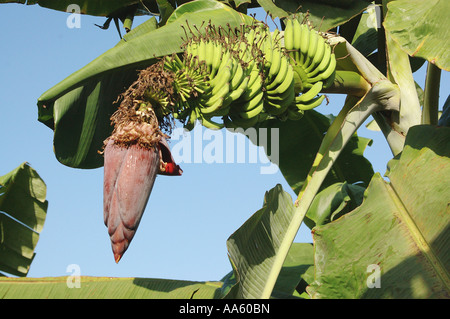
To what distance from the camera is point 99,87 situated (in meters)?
1.60

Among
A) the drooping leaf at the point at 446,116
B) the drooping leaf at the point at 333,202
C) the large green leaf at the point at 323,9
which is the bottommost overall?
the drooping leaf at the point at 333,202

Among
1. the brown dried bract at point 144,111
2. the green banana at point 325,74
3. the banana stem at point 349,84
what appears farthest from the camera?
the banana stem at point 349,84

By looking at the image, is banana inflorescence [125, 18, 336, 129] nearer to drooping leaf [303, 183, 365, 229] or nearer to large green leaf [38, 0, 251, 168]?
large green leaf [38, 0, 251, 168]

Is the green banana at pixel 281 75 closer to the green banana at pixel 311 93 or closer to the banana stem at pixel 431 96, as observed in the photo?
the green banana at pixel 311 93

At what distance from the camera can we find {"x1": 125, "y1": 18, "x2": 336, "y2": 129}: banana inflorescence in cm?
131

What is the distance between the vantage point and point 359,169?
2.49 metres

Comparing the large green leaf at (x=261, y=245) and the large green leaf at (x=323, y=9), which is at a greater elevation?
the large green leaf at (x=323, y=9)

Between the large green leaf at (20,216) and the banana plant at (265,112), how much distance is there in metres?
0.59

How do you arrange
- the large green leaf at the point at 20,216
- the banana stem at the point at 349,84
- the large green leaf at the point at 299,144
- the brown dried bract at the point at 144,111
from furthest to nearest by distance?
the large green leaf at the point at 299,144 → the large green leaf at the point at 20,216 → the banana stem at the point at 349,84 → the brown dried bract at the point at 144,111

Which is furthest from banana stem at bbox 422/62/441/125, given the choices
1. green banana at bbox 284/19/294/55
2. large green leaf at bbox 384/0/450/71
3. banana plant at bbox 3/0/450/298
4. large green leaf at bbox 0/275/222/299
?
large green leaf at bbox 0/275/222/299

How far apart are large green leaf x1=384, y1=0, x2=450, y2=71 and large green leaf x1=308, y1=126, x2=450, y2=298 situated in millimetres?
263

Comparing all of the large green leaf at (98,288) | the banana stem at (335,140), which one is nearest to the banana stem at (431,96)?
the banana stem at (335,140)

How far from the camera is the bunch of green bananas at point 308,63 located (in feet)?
5.08

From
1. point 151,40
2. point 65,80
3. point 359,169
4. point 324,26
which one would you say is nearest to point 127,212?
point 65,80
